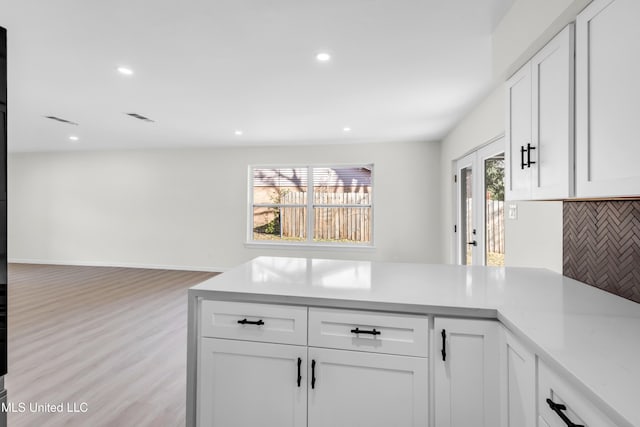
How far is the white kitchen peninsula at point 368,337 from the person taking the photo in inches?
48.1

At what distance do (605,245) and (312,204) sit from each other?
4943 mm

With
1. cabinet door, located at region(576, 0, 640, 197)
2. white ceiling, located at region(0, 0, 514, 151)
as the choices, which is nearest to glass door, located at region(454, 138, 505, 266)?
white ceiling, located at region(0, 0, 514, 151)

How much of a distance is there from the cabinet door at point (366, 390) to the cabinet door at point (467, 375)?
0.23ft

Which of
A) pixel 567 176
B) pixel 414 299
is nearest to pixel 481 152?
pixel 567 176

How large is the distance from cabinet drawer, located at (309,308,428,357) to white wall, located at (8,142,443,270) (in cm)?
470

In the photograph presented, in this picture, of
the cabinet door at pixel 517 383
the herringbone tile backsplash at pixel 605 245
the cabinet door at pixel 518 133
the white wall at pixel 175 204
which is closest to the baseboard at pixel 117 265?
the white wall at pixel 175 204

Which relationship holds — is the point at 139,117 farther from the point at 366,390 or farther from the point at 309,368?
the point at 366,390

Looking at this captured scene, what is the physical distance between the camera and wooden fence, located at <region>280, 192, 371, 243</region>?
242 inches

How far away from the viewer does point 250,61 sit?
2705 mm

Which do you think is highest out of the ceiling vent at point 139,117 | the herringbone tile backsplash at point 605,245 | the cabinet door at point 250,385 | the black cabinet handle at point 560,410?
the ceiling vent at point 139,117

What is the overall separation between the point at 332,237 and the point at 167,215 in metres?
3.37

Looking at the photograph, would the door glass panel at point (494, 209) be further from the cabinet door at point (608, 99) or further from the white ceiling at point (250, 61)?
the cabinet door at point (608, 99)

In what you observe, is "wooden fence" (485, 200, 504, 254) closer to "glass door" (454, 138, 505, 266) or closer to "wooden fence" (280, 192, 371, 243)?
"glass door" (454, 138, 505, 266)

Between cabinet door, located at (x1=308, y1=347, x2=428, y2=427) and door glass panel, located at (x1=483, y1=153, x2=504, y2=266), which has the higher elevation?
door glass panel, located at (x1=483, y1=153, x2=504, y2=266)
